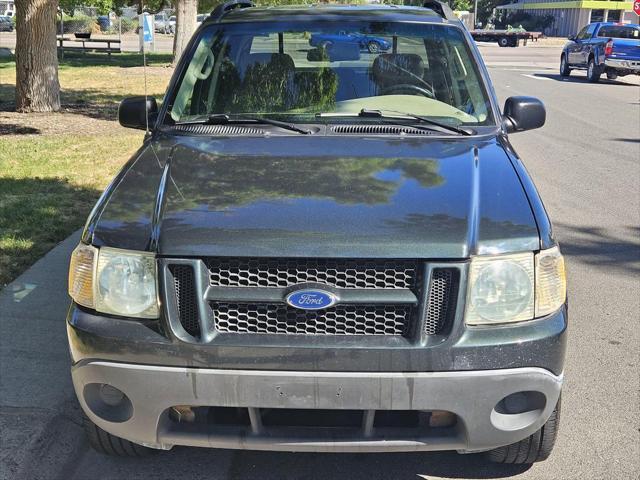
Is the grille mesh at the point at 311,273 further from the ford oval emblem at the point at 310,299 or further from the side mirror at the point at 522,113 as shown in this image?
the side mirror at the point at 522,113

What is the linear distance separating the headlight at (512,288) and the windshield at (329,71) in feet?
4.96

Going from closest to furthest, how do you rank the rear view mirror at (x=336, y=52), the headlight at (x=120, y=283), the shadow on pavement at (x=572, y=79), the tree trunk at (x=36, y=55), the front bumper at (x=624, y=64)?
the headlight at (x=120, y=283) < the rear view mirror at (x=336, y=52) < the tree trunk at (x=36, y=55) < the front bumper at (x=624, y=64) < the shadow on pavement at (x=572, y=79)

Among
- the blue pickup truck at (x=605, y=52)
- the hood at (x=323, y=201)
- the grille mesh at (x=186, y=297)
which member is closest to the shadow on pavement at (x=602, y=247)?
the hood at (x=323, y=201)

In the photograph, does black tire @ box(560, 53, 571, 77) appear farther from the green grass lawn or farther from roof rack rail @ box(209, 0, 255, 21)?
roof rack rail @ box(209, 0, 255, 21)

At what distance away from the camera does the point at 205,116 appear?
416 centimetres

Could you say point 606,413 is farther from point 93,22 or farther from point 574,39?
point 93,22

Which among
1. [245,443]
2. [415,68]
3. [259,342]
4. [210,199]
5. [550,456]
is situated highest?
[415,68]

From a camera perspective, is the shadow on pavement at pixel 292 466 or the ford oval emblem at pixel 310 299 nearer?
the ford oval emblem at pixel 310 299

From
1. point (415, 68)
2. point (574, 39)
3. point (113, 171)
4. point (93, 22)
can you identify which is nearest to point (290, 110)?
point (415, 68)

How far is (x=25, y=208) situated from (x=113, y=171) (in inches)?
73.5

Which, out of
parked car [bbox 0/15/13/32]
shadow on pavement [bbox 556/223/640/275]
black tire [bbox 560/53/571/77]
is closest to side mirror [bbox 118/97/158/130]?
shadow on pavement [bbox 556/223/640/275]

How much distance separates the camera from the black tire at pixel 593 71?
25.0m

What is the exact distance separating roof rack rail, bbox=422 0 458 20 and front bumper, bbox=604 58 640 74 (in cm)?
2143

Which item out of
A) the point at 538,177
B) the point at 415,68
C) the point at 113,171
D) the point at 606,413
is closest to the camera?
the point at 606,413
